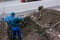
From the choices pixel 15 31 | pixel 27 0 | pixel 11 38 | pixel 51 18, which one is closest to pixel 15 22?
pixel 15 31

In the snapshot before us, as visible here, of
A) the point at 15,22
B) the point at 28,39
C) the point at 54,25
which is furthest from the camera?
the point at 54,25

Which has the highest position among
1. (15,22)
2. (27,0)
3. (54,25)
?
(15,22)

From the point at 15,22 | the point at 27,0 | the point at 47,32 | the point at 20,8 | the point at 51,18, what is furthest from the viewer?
the point at 27,0

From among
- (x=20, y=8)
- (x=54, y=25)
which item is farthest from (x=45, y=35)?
(x=20, y=8)

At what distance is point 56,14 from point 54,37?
Result: 4.51 metres

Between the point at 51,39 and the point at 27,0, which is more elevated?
the point at 51,39

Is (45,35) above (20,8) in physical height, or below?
above

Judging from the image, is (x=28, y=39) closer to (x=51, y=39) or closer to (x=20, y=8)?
(x=51, y=39)

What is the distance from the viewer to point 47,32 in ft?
40.5

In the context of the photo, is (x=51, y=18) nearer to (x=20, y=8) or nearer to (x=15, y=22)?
(x=15, y=22)

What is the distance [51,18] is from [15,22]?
452cm

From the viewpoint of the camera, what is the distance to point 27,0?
1088 inches

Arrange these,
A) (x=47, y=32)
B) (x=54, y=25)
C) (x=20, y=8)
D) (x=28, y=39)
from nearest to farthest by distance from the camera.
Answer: (x=47, y=32) < (x=28, y=39) < (x=54, y=25) < (x=20, y=8)

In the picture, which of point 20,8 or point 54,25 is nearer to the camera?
point 54,25
